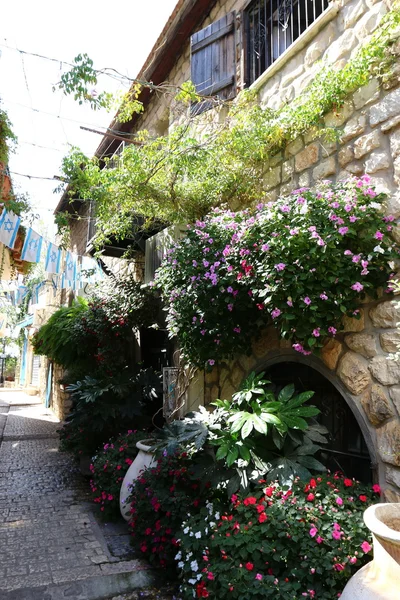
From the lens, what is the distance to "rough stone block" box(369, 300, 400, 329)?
3.05 metres

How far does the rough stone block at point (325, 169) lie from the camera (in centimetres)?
379

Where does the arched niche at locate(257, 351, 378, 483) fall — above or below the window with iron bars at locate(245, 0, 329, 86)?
below

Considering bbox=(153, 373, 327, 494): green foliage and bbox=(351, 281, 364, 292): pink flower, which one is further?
bbox=(153, 373, 327, 494): green foliage

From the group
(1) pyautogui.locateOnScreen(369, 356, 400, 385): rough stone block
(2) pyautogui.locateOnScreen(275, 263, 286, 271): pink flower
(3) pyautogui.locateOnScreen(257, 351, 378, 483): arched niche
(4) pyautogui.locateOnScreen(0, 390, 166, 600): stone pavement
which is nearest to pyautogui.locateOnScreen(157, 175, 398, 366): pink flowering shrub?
(2) pyautogui.locateOnScreen(275, 263, 286, 271): pink flower

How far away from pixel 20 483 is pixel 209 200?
4.49m

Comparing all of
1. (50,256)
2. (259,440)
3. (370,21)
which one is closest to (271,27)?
(370,21)

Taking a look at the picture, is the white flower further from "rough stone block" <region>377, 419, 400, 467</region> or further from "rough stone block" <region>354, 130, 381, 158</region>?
"rough stone block" <region>354, 130, 381, 158</region>

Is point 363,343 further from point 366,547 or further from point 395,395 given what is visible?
point 366,547

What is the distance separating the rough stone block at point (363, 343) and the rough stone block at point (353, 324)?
4cm

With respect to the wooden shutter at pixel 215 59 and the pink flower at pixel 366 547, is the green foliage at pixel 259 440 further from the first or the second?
the wooden shutter at pixel 215 59

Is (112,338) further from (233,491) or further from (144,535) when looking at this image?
(233,491)

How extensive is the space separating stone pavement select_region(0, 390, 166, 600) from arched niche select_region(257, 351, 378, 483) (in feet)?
5.95

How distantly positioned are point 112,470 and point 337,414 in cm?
263

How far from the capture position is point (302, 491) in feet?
9.82
